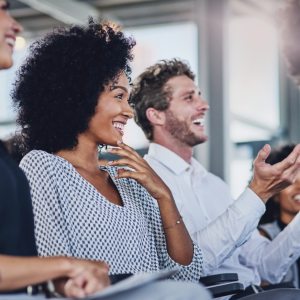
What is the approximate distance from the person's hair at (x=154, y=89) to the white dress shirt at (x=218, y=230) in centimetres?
26

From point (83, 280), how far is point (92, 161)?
0.73 meters

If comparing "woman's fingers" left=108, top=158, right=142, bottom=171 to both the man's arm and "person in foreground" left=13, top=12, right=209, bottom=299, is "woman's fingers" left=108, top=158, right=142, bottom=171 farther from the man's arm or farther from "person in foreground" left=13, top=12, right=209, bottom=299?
the man's arm

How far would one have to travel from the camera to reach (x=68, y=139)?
1.65 m

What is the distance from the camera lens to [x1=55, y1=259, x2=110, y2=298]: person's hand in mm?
994

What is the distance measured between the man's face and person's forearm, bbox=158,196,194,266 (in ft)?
3.39

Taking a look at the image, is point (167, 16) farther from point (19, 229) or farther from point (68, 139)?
point (19, 229)

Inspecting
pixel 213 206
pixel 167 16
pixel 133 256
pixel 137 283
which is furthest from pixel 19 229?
pixel 167 16

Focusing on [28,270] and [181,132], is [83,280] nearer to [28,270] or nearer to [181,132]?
[28,270]

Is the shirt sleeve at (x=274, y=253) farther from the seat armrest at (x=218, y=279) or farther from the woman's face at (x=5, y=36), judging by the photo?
the woman's face at (x=5, y=36)

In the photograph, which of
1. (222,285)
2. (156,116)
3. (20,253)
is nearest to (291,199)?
(156,116)

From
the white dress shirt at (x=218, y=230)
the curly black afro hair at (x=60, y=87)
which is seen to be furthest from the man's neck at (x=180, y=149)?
the curly black afro hair at (x=60, y=87)

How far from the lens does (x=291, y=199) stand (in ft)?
9.07

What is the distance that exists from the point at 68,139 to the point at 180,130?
116 centimetres

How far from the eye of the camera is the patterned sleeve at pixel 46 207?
1.31 metres
